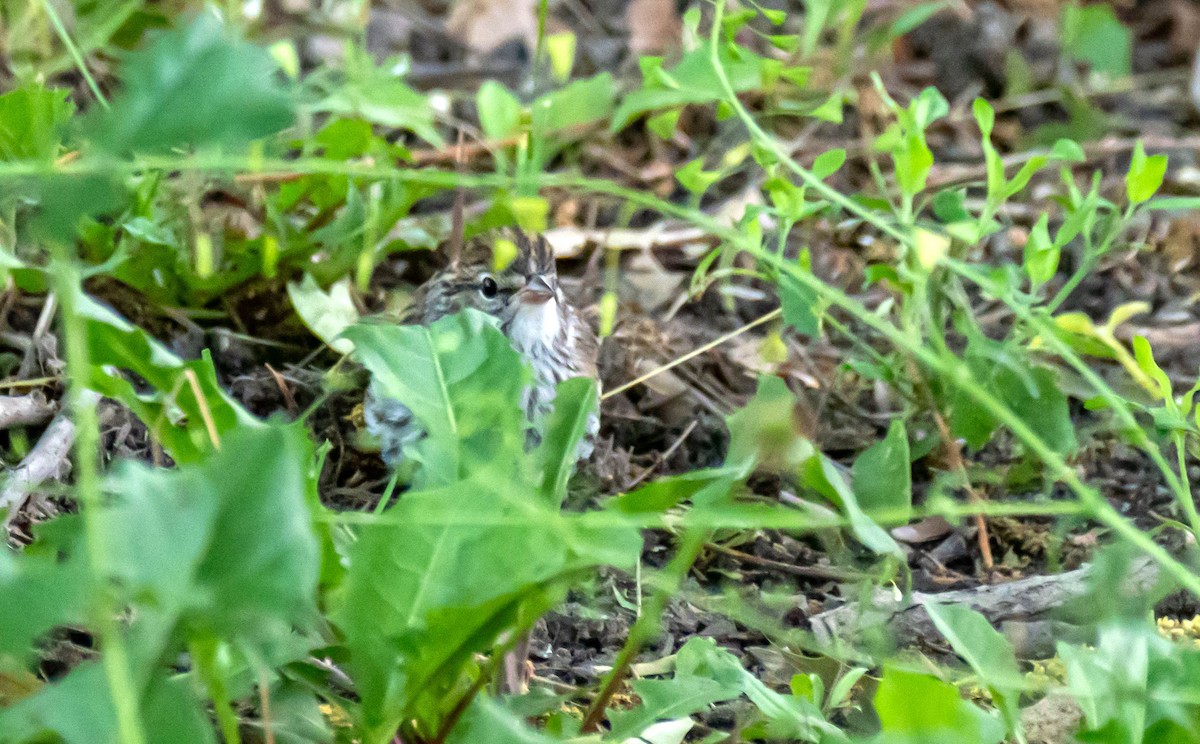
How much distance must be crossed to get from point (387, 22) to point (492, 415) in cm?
350

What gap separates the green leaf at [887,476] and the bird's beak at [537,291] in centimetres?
139

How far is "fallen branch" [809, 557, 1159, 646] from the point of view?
7.92 ft

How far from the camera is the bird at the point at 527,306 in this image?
3531 millimetres

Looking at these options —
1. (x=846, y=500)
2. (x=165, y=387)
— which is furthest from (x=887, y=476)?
(x=165, y=387)

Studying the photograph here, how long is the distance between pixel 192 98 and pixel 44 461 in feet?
5.17

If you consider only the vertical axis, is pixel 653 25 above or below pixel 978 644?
below

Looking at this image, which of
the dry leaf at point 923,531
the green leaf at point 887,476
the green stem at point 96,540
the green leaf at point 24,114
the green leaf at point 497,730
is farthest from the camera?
the dry leaf at point 923,531

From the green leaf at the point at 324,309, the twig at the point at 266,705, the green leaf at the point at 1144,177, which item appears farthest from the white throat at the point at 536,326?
the twig at the point at 266,705

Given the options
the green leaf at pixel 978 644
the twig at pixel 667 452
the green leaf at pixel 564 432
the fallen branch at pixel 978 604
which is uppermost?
the green leaf at pixel 564 432

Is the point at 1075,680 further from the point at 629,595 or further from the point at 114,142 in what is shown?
the point at 114,142

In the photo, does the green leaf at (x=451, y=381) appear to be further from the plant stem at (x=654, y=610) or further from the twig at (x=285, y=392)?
the twig at (x=285, y=392)

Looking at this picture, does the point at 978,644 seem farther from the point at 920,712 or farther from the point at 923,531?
the point at 923,531

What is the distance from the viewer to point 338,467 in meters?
3.21

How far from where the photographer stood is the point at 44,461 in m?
2.65
